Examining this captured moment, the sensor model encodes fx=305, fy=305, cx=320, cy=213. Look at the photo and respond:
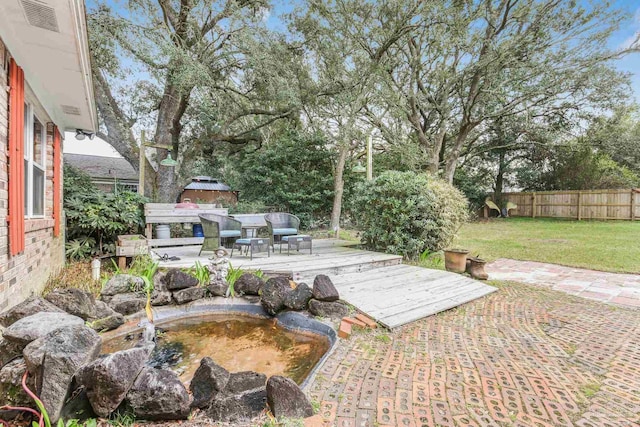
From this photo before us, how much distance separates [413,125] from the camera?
13977 millimetres

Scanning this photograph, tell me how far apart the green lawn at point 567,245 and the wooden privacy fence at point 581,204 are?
993 millimetres

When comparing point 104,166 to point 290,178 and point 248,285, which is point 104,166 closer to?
point 290,178

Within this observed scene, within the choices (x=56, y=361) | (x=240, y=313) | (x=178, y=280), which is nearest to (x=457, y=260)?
(x=240, y=313)

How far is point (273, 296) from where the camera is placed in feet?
12.0

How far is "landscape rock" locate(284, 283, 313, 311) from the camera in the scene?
3580 mm

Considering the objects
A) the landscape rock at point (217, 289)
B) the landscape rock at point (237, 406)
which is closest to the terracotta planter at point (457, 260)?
the landscape rock at point (217, 289)

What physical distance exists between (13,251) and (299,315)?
108 inches

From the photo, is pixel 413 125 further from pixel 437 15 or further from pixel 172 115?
pixel 172 115

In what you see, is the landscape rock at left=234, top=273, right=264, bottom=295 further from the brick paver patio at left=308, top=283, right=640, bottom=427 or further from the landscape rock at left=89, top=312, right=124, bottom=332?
the brick paver patio at left=308, top=283, right=640, bottom=427

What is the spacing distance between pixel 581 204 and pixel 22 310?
19.1 m

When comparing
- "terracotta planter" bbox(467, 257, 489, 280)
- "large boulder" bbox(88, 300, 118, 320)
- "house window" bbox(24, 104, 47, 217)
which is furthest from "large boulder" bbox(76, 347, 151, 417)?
"terracotta planter" bbox(467, 257, 489, 280)

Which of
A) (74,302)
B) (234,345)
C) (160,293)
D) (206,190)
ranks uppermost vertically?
(206,190)

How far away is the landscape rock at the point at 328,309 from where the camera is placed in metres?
3.44

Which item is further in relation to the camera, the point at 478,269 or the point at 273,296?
the point at 478,269
